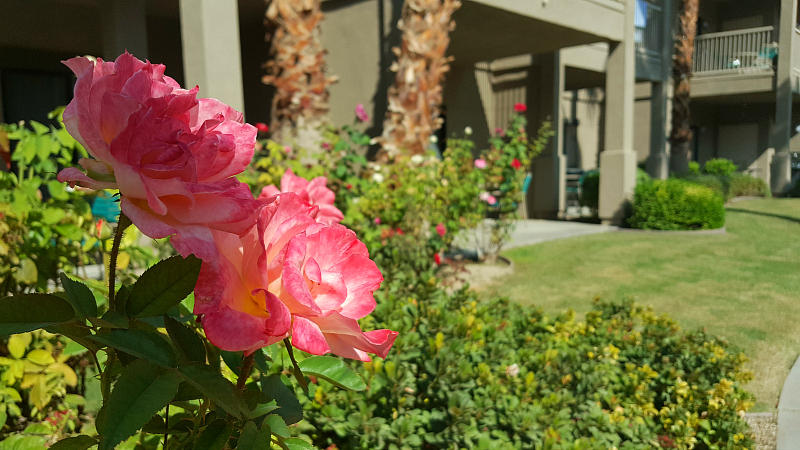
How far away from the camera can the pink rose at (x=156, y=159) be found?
19.2 inches

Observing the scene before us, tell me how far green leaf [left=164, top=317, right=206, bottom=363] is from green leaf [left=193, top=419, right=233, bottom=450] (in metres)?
0.07

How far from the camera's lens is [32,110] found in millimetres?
8945

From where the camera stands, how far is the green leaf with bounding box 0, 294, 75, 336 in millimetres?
498

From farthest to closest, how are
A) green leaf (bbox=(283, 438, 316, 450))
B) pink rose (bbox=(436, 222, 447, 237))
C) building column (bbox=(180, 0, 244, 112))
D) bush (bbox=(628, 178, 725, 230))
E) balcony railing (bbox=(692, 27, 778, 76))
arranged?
balcony railing (bbox=(692, 27, 778, 76)), bush (bbox=(628, 178, 725, 230)), pink rose (bbox=(436, 222, 447, 237)), building column (bbox=(180, 0, 244, 112)), green leaf (bbox=(283, 438, 316, 450))

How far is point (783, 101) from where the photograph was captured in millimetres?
17562

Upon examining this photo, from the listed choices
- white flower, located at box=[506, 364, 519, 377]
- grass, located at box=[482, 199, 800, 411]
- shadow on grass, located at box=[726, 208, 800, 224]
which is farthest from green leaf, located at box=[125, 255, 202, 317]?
shadow on grass, located at box=[726, 208, 800, 224]

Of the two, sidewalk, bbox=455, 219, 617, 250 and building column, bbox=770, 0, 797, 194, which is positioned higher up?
building column, bbox=770, 0, 797, 194

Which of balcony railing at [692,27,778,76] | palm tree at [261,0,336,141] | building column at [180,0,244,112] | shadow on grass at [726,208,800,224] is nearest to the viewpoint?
building column at [180,0,244,112]

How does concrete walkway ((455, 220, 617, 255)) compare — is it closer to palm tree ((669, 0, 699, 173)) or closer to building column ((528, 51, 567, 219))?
building column ((528, 51, 567, 219))

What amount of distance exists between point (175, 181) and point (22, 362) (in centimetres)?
139

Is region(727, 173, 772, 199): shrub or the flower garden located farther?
region(727, 173, 772, 199): shrub

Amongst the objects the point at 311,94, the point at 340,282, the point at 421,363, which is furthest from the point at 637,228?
the point at 340,282

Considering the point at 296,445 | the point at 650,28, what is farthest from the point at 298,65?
the point at 650,28

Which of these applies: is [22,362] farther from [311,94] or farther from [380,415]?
[311,94]
